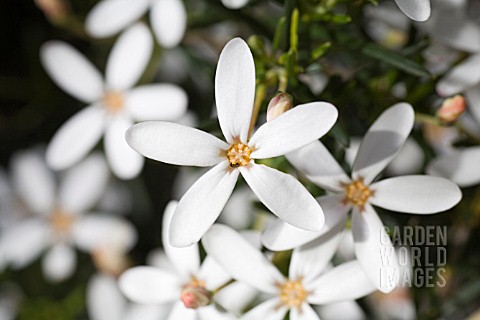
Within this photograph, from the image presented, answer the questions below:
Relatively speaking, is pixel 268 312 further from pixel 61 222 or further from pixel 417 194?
pixel 61 222

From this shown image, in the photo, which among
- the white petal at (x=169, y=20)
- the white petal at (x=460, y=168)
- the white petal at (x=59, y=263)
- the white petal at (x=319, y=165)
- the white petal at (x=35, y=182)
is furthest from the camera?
the white petal at (x=35, y=182)

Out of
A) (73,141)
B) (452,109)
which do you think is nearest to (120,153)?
(73,141)

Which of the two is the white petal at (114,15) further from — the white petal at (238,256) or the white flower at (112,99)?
the white petal at (238,256)

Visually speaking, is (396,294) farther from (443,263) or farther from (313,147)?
(313,147)

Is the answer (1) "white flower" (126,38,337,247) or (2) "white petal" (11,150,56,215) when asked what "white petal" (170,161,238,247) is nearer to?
(1) "white flower" (126,38,337,247)

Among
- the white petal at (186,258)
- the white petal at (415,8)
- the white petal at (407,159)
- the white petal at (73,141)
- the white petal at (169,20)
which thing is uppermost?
the white petal at (407,159)

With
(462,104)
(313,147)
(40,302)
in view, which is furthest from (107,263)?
(462,104)

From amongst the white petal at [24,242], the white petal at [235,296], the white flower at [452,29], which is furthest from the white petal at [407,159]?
the white petal at [24,242]
